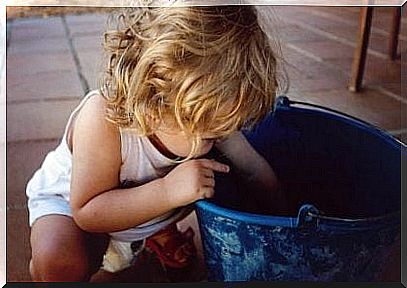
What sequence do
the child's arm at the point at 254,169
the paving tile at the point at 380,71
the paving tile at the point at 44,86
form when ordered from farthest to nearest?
the paving tile at the point at 380,71, the paving tile at the point at 44,86, the child's arm at the point at 254,169

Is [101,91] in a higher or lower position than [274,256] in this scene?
higher

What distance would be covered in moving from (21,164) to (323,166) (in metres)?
0.33

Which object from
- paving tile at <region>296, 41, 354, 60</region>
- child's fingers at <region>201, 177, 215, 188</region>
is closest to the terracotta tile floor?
paving tile at <region>296, 41, 354, 60</region>

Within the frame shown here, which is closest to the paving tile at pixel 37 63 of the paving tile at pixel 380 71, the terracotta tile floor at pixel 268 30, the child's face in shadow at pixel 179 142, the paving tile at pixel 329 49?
the terracotta tile floor at pixel 268 30

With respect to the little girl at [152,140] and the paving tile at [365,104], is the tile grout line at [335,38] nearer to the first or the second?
the paving tile at [365,104]

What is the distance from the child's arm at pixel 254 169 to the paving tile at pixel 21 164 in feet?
0.75

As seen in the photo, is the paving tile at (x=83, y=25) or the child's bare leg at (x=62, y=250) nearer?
the child's bare leg at (x=62, y=250)

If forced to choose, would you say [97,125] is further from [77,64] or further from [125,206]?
[77,64]

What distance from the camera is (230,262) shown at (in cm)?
73

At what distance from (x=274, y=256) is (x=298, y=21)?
41 cm

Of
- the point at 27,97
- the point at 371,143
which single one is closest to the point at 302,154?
the point at 371,143

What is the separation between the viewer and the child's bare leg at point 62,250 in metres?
0.74

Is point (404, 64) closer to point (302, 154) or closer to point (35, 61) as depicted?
point (302, 154)

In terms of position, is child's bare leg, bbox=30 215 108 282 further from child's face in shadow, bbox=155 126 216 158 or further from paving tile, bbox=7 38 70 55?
paving tile, bbox=7 38 70 55
